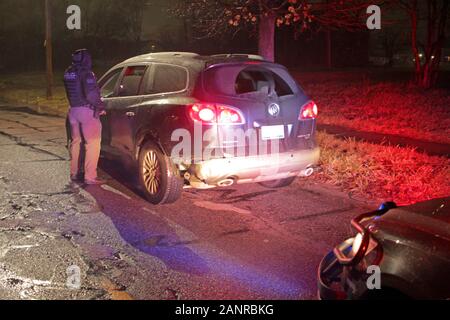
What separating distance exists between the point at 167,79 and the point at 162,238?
6.66 ft

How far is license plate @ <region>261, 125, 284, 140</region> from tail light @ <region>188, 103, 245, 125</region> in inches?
13.9

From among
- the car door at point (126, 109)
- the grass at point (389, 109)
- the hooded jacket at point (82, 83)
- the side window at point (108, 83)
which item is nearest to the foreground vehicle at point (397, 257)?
the car door at point (126, 109)

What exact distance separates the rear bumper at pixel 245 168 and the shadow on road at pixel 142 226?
630 millimetres

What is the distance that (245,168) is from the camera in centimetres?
539

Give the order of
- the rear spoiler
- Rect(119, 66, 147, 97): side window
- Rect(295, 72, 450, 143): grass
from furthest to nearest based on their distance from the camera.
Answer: Rect(295, 72, 450, 143): grass
Rect(119, 66, 147, 97): side window
the rear spoiler

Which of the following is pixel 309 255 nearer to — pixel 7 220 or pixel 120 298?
pixel 120 298

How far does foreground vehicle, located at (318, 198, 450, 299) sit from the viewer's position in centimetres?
246

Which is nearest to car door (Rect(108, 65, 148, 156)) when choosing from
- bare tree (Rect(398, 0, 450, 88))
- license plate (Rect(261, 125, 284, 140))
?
license plate (Rect(261, 125, 284, 140))

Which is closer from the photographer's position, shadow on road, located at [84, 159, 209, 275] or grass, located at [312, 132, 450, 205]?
shadow on road, located at [84, 159, 209, 275]

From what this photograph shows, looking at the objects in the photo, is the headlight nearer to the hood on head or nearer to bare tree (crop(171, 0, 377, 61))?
the hood on head

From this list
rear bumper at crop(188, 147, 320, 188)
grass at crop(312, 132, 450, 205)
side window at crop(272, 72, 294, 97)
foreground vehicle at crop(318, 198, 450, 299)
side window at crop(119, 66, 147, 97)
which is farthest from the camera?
side window at crop(119, 66, 147, 97)

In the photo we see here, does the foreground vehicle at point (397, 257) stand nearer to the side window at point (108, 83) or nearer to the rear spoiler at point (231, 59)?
the rear spoiler at point (231, 59)

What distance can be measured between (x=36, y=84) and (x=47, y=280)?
24.5m
